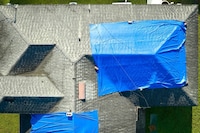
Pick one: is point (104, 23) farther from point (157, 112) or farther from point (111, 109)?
point (157, 112)

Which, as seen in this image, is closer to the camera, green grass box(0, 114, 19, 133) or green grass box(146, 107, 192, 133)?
green grass box(146, 107, 192, 133)

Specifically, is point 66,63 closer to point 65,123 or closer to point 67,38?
point 67,38

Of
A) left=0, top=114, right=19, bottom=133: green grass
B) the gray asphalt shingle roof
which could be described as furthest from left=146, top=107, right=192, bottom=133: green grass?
left=0, top=114, right=19, bottom=133: green grass

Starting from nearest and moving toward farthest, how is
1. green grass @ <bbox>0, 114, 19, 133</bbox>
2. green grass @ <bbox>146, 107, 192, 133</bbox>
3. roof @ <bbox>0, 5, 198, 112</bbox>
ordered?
roof @ <bbox>0, 5, 198, 112</bbox> → green grass @ <bbox>146, 107, 192, 133</bbox> → green grass @ <bbox>0, 114, 19, 133</bbox>

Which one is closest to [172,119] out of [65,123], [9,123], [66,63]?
[65,123]

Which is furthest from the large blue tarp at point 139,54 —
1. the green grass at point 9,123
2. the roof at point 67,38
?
the green grass at point 9,123

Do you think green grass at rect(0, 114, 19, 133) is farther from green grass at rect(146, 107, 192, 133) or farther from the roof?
green grass at rect(146, 107, 192, 133)

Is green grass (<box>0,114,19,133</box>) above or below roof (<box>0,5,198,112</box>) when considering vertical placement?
below

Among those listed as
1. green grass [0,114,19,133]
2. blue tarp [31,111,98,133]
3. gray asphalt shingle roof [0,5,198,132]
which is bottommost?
green grass [0,114,19,133]
